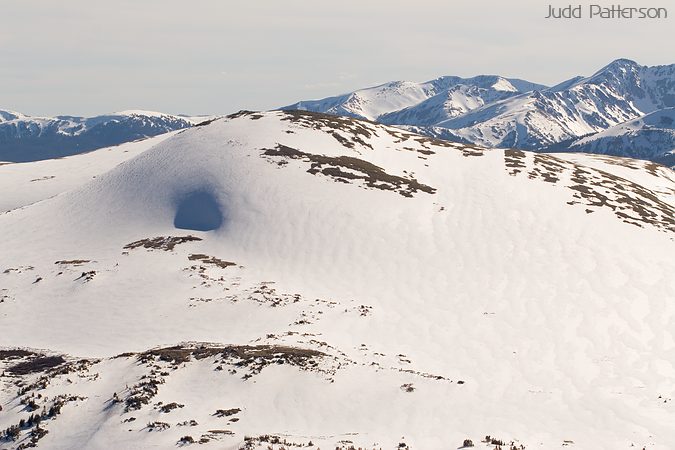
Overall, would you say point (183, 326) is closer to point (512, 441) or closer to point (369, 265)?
point (369, 265)

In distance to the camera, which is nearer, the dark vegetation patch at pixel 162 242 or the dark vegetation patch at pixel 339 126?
the dark vegetation patch at pixel 162 242

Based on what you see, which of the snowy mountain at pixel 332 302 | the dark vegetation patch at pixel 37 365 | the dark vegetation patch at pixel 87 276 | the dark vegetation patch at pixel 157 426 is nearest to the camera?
the dark vegetation patch at pixel 157 426

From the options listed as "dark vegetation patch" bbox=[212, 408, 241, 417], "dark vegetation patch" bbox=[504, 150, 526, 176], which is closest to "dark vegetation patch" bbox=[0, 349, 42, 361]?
"dark vegetation patch" bbox=[212, 408, 241, 417]

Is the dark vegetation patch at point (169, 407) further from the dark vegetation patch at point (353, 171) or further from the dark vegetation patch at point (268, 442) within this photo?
the dark vegetation patch at point (353, 171)

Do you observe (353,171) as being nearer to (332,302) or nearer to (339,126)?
(339,126)

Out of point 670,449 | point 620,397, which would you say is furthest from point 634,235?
point 670,449

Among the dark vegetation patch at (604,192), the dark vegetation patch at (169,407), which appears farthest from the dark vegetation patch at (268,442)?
the dark vegetation patch at (604,192)

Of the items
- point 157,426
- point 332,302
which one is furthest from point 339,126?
point 157,426
